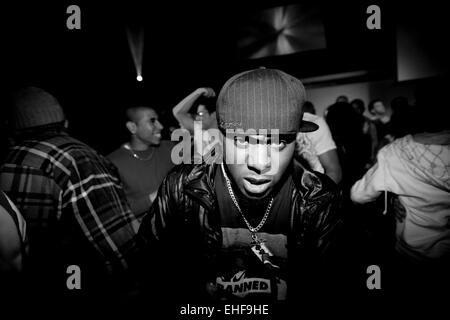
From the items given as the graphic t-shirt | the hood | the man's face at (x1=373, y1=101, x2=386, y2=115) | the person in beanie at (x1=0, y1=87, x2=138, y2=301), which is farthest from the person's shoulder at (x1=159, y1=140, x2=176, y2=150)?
the man's face at (x1=373, y1=101, x2=386, y2=115)

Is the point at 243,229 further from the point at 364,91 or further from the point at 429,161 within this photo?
the point at 364,91

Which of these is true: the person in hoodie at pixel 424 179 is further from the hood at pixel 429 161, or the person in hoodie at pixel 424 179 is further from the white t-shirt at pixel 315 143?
the white t-shirt at pixel 315 143

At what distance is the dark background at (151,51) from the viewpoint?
3.79 metres

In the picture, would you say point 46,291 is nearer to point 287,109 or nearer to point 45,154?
point 45,154

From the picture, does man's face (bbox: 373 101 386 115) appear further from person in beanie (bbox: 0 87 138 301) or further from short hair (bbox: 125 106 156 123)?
person in beanie (bbox: 0 87 138 301)

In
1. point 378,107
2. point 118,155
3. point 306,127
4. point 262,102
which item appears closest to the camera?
point 262,102

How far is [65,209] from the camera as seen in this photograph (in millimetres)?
1613

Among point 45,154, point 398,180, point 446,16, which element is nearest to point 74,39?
point 45,154

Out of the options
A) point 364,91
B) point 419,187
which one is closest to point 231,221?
point 419,187

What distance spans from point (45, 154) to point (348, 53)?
25.9 feet

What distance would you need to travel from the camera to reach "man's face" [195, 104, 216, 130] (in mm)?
2926

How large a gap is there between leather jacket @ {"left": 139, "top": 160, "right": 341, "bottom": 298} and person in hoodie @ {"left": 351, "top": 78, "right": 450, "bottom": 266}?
2.11 feet

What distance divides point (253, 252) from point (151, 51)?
20.7 ft

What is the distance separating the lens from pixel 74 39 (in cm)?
431
